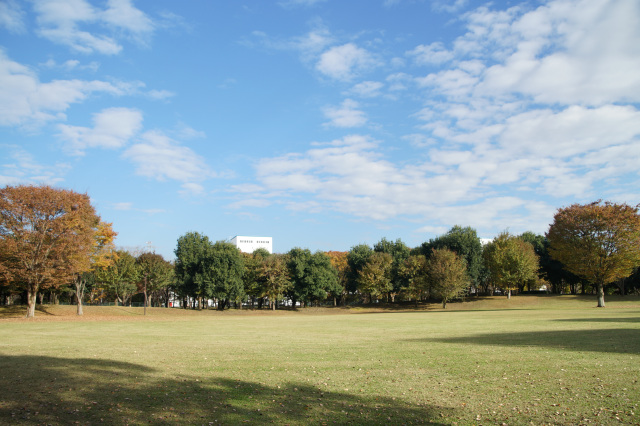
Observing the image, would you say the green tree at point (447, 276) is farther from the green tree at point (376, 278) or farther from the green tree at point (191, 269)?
the green tree at point (191, 269)

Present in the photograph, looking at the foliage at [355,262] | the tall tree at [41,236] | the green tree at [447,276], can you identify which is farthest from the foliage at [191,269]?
the green tree at [447,276]

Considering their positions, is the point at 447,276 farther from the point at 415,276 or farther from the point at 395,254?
the point at 395,254

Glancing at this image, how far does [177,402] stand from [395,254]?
9351 centimetres

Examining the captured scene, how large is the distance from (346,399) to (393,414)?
157 cm

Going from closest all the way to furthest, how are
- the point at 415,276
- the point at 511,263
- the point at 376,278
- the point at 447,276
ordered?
the point at 447,276 → the point at 511,263 → the point at 415,276 → the point at 376,278

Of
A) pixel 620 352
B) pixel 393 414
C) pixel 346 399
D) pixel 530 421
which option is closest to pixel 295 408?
pixel 346 399

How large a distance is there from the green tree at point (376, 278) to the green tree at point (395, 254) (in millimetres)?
1351

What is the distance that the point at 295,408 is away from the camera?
9391 mm

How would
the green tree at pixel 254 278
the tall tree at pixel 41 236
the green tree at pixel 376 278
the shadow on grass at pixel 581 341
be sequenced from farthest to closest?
the green tree at pixel 376 278, the green tree at pixel 254 278, the tall tree at pixel 41 236, the shadow on grass at pixel 581 341

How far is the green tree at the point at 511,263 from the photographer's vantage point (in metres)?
80.6

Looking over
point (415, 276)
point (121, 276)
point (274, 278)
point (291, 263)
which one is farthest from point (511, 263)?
point (121, 276)

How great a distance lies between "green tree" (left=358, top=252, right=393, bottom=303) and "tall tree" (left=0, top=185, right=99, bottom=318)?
55.5m

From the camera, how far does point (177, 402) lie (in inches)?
385

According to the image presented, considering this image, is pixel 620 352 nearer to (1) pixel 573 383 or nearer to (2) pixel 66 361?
(1) pixel 573 383
